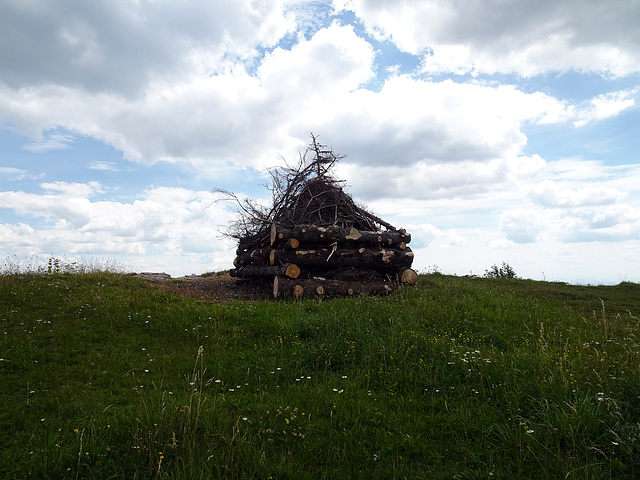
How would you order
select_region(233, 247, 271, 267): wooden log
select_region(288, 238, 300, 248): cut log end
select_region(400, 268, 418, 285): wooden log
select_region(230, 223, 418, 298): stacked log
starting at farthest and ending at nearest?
select_region(233, 247, 271, 267): wooden log, select_region(400, 268, 418, 285): wooden log, select_region(288, 238, 300, 248): cut log end, select_region(230, 223, 418, 298): stacked log

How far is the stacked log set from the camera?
1309 cm

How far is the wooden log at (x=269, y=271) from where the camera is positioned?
13188 millimetres

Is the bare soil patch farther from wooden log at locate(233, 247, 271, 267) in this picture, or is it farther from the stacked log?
wooden log at locate(233, 247, 271, 267)

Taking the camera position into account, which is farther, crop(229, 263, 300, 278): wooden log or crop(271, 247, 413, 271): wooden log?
crop(271, 247, 413, 271): wooden log

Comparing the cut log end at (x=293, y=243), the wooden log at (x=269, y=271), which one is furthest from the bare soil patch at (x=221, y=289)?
the cut log end at (x=293, y=243)

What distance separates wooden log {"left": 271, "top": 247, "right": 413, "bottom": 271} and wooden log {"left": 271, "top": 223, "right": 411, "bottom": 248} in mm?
353

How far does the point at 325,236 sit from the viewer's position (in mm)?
13672

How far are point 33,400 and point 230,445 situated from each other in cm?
335

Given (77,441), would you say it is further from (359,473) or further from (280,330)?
(280,330)

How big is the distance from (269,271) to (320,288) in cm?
237

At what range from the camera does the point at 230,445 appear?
390cm

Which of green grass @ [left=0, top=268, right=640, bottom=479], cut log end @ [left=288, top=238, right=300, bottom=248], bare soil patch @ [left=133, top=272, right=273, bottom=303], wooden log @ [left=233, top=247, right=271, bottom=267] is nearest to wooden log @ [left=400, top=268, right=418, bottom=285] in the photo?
cut log end @ [left=288, top=238, right=300, bottom=248]

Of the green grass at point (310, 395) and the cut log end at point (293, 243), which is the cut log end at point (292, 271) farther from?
the green grass at point (310, 395)

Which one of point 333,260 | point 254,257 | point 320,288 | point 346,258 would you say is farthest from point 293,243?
point 254,257
